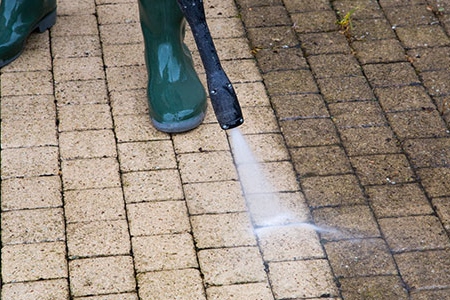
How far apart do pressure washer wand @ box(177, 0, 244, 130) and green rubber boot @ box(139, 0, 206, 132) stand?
47 centimetres

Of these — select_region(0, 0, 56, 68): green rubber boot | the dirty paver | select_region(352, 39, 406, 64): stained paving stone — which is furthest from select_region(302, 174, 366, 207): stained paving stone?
select_region(0, 0, 56, 68): green rubber boot

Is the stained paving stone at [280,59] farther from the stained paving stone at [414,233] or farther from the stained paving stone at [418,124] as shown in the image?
the stained paving stone at [414,233]

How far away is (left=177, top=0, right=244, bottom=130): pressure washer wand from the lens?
9.79ft

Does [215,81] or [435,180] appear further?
[435,180]

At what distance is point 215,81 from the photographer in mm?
2996

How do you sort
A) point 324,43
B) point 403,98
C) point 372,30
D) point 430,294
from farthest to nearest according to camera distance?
point 372,30 → point 324,43 → point 403,98 → point 430,294

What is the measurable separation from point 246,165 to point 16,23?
1.33 meters

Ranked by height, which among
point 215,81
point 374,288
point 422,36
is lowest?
point 422,36

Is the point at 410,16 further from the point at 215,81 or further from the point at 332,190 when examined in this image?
the point at 215,81

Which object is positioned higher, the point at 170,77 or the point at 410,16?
the point at 170,77

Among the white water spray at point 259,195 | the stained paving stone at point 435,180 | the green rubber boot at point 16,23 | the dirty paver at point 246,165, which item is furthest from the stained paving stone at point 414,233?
the green rubber boot at point 16,23

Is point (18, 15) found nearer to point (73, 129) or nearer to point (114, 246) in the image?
point (73, 129)

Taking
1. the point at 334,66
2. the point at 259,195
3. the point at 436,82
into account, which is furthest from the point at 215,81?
the point at 436,82

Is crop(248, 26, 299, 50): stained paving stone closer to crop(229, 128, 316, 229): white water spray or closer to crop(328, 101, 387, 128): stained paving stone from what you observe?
crop(328, 101, 387, 128): stained paving stone
